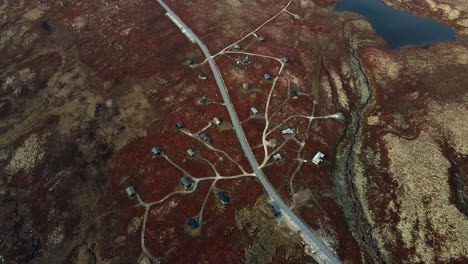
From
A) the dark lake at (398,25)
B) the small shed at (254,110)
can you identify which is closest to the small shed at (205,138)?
the small shed at (254,110)

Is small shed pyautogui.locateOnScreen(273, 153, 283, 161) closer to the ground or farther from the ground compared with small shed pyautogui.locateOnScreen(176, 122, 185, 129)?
farther from the ground

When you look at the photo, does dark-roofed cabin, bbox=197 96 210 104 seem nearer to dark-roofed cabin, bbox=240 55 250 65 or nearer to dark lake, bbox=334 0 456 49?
dark-roofed cabin, bbox=240 55 250 65

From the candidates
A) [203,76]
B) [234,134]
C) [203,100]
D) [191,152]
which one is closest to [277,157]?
[234,134]

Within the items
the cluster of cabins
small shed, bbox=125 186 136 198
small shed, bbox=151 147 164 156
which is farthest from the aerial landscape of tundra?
small shed, bbox=151 147 164 156

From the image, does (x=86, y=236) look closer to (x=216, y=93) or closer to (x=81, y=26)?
(x=216, y=93)

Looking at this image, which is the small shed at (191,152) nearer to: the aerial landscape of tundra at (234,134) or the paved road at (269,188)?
the aerial landscape of tundra at (234,134)

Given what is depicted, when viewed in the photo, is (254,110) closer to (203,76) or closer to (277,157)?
(277,157)
